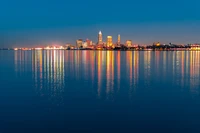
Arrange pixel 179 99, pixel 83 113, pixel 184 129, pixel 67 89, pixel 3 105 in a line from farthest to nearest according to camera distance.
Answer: pixel 67 89 < pixel 179 99 < pixel 3 105 < pixel 83 113 < pixel 184 129

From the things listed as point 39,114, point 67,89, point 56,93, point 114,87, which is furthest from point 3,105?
point 114,87

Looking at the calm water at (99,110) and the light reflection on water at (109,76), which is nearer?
the calm water at (99,110)

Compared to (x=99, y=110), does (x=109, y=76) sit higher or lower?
higher

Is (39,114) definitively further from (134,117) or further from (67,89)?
(67,89)

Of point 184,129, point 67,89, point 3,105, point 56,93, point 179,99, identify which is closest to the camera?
point 184,129

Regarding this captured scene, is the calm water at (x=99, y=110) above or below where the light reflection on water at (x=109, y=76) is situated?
below

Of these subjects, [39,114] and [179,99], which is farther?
[179,99]

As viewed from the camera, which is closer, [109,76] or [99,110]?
[99,110]

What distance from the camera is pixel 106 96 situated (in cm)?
1588

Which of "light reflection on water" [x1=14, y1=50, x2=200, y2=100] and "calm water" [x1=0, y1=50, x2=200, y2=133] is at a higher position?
"light reflection on water" [x1=14, y1=50, x2=200, y2=100]

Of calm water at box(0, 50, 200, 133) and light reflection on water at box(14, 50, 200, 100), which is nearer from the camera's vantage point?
calm water at box(0, 50, 200, 133)

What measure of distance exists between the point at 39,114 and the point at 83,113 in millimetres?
2014

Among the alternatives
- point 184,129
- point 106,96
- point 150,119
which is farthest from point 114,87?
point 184,129

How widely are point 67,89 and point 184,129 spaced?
987cm
